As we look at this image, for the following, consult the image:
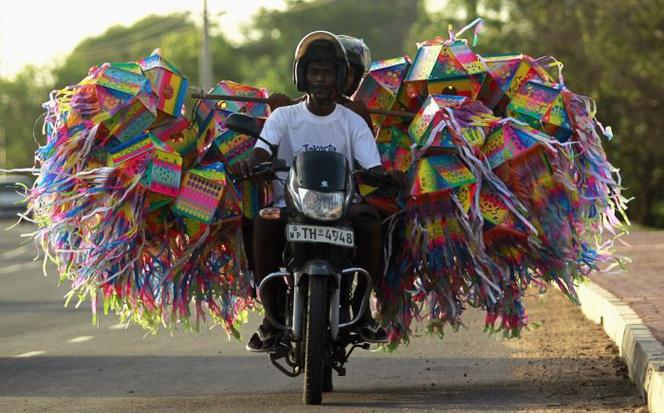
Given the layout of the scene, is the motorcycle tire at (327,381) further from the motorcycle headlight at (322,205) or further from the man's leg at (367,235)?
the motorcycle headlight at (322,205)

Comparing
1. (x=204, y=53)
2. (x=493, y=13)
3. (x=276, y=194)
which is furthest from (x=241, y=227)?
(x=493, y=13)

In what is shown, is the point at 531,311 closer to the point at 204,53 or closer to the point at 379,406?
the point at 379,406

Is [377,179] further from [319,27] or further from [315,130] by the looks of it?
[319,27]

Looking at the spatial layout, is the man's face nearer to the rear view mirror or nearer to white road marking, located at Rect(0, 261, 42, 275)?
the rear view mirror

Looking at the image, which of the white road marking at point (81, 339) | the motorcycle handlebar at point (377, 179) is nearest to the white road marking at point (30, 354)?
the white road marking at point (81, 339)

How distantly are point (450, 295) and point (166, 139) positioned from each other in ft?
5.80

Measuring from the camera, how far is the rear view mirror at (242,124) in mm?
7676

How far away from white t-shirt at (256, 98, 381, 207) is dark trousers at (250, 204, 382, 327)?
0.88 feet

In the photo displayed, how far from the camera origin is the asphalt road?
8.12m

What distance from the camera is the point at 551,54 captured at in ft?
158

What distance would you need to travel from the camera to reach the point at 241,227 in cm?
833

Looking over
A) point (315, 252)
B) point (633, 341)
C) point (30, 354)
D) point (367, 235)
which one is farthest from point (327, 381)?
point (30, 354)

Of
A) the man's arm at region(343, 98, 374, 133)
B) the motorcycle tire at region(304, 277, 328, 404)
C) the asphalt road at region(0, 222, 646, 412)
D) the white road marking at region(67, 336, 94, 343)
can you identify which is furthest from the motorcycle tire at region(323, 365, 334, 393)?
the white road marking at region(67, 336, 94, 343)

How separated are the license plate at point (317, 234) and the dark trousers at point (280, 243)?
0.28m
